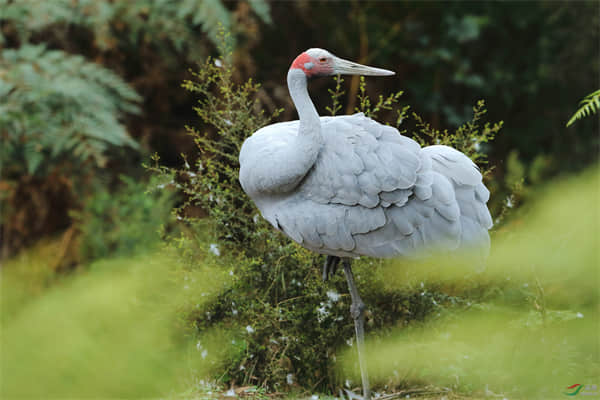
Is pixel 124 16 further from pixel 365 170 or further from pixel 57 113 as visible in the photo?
pixel 365 170

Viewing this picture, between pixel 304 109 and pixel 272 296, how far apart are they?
74 centimetres

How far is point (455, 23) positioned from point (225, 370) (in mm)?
2703

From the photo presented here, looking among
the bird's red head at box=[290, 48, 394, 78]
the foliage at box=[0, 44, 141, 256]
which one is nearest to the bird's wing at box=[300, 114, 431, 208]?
the bird's red head at box=[290, 48, 394, 78]

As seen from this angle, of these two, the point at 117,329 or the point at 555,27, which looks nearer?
the point at 117,329

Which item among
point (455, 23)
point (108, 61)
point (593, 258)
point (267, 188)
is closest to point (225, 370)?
point (267, 188)

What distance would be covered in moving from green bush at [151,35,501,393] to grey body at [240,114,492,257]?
0.38 m

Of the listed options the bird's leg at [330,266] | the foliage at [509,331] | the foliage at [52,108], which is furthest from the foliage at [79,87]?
the foliage at [509,331]

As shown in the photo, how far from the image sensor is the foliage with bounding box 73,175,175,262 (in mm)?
2875

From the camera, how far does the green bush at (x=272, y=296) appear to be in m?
1.93

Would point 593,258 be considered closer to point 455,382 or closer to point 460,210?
point 455,382

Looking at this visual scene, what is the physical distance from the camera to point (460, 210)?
5.14 feet

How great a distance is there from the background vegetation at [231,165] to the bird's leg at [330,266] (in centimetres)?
13

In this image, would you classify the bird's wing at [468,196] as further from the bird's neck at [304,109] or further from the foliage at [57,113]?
the foliage at [57,113]

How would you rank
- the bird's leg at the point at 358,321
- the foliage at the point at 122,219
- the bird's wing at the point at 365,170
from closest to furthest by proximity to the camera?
the bird's wing at the point at 365,170
the bird's leg at the point at 358,321
the foliage at the point at 122,219
